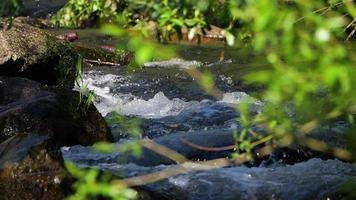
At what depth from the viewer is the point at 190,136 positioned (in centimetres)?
620

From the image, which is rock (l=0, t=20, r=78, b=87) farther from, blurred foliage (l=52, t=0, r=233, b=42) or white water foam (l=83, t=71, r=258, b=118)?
blurred foliage (l=52, t=0, r=233, b=42)

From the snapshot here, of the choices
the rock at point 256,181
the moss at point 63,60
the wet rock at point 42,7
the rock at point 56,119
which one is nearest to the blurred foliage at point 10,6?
the rock at point 256,181

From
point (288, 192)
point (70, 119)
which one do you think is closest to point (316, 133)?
point (288, 192)

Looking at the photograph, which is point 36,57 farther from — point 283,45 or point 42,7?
point 42,7

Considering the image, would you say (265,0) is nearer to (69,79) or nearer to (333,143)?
(333,143)

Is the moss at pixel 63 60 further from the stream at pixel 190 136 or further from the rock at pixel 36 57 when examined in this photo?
the stream at pixel 190 136

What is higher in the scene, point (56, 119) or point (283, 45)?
point (283, 45)

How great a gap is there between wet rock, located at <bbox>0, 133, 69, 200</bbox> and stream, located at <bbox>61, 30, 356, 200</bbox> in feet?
1.66

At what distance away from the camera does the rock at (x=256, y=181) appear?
4.73 m

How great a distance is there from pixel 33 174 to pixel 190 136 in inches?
104

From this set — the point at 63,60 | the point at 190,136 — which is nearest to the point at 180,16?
the point at 190,136

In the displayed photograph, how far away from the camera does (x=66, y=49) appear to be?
7789mm

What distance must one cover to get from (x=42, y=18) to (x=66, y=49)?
405 inches

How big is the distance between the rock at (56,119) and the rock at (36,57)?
3.61 feet
